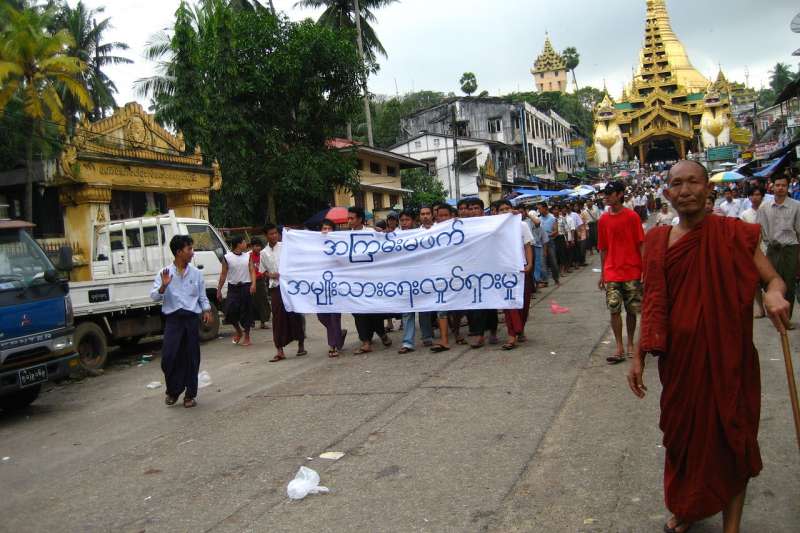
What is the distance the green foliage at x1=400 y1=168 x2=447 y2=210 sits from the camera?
37.1 metres

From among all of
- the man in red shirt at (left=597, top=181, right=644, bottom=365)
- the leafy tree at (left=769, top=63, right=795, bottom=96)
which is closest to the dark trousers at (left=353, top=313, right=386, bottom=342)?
the man in red shirt at (left=597, top=181, right=644, bottom=365)

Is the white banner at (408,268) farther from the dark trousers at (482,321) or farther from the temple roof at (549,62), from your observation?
the temple roof at (549,62)

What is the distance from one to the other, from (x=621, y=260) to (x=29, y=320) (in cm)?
627

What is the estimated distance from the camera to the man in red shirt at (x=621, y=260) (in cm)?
750

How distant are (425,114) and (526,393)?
46.4 m

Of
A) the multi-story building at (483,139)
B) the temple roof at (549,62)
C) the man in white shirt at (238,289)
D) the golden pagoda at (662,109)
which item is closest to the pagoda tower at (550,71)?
the temple roof at (549,62)

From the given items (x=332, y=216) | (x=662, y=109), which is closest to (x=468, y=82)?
(x=662, y=109)

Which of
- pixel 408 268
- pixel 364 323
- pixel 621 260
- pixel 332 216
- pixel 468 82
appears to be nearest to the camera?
pixel 621 260

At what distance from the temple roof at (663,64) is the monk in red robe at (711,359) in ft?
299

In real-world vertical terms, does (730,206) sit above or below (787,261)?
above

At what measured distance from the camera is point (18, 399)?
8258 mm

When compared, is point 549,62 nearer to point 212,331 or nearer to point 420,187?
point 420,187

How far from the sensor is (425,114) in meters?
51.3

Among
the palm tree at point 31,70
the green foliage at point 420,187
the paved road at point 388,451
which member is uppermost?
the palm tree at point 31,70
